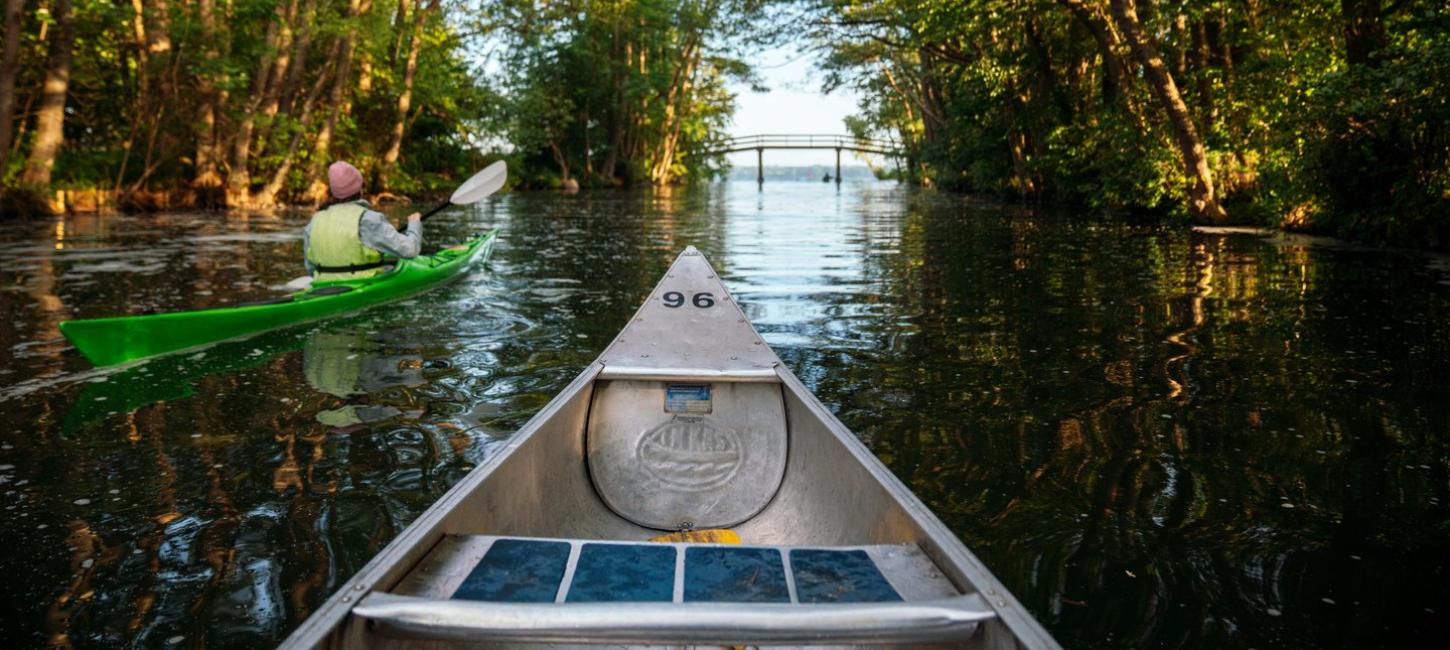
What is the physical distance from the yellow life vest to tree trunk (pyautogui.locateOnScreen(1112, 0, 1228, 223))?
1198 centimetres

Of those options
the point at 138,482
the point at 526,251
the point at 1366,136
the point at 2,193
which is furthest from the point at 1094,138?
the point at 2,193

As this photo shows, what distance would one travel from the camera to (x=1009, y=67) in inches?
845

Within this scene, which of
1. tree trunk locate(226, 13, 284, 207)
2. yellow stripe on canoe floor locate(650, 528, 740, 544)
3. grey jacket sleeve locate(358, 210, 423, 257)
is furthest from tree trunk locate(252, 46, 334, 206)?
yellow stripe on canoe floor locate(650, 528, 740, 544)

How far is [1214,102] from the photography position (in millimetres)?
16172

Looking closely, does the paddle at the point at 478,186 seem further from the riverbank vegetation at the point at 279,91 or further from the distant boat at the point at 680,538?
the riverbank vegetation at the point at 279,91

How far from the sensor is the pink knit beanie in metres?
7.36

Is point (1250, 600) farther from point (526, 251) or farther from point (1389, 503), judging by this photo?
point (526, 251)

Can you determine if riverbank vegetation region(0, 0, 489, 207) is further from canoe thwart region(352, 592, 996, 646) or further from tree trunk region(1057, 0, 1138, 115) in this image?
canoe thwart region(352, 592, 996, 646)

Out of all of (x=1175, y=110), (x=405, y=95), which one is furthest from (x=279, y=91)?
(x=1175, y=110)

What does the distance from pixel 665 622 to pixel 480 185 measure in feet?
27.5

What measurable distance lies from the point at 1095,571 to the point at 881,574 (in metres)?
1.22

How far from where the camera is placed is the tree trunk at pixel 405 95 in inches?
1066

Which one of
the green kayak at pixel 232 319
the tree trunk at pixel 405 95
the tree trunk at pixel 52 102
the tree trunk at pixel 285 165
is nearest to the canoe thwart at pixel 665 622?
the green kayak at pixel 232 319

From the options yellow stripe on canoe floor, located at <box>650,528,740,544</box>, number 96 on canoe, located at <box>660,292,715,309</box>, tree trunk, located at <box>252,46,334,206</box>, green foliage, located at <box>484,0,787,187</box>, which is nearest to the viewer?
yellow stripe on canoe floor, located at <box>650,528,740,544</box>
